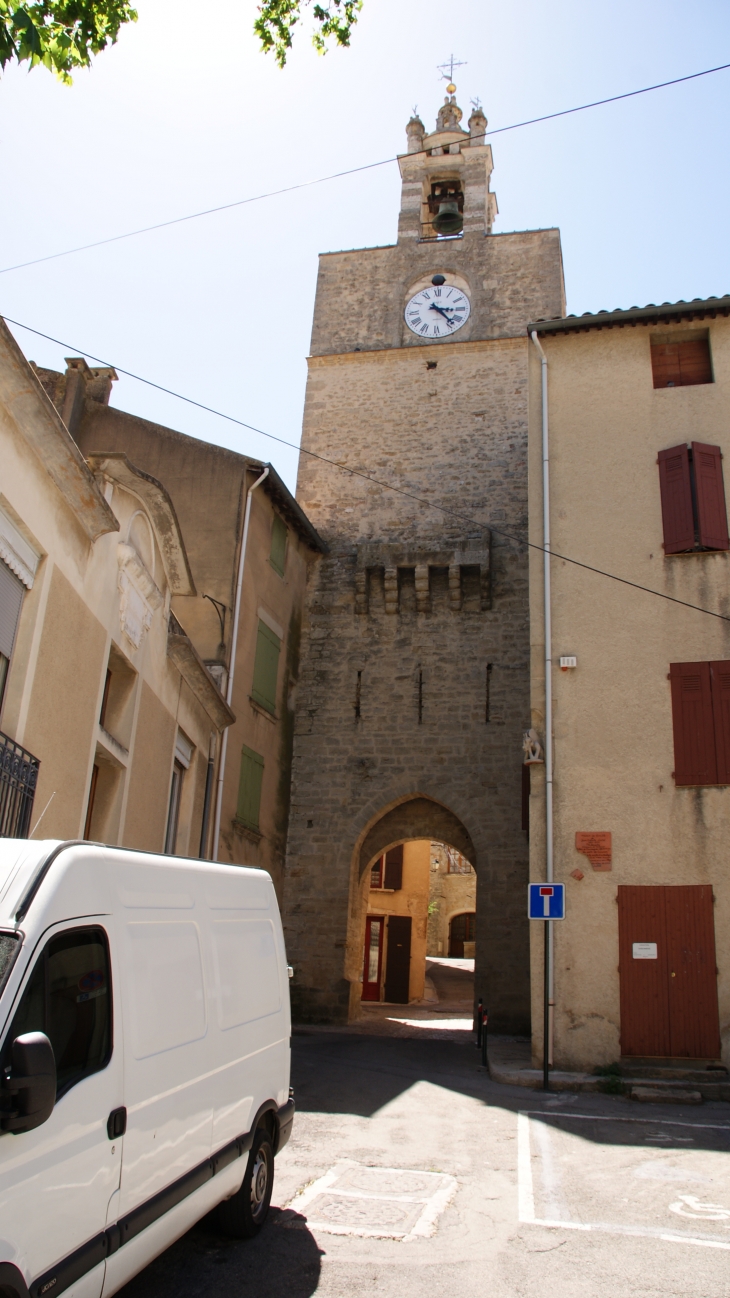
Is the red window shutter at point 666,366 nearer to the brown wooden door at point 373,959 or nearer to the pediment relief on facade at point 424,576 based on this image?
the pediment relief on facade at point 424,576

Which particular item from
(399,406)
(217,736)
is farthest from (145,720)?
(399,406)

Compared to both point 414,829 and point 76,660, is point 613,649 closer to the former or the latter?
point 76,660

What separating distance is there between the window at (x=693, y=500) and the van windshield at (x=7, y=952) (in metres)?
10.5

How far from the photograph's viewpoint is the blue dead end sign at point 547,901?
1019 centimetres

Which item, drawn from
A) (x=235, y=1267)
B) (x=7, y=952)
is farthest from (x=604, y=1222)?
(x=7, y=952)

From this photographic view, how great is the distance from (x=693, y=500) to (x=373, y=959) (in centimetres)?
1436

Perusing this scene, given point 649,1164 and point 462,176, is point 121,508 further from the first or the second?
point 462,176

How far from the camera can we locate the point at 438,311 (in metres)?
21.9

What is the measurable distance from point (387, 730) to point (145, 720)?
8.64m

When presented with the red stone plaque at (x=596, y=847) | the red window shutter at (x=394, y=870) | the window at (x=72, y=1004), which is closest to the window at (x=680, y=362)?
the red stone plaque at (x=596, y=847)

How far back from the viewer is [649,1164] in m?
6.69

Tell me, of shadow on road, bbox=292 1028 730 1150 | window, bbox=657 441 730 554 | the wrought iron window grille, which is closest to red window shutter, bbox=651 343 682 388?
window, bbox=657 441 730 554

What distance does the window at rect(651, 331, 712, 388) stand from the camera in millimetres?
13039

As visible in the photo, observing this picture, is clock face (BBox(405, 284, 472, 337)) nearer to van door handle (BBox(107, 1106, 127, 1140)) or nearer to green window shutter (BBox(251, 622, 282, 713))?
green window shutter (BBox(251, 622, 282, 713))
